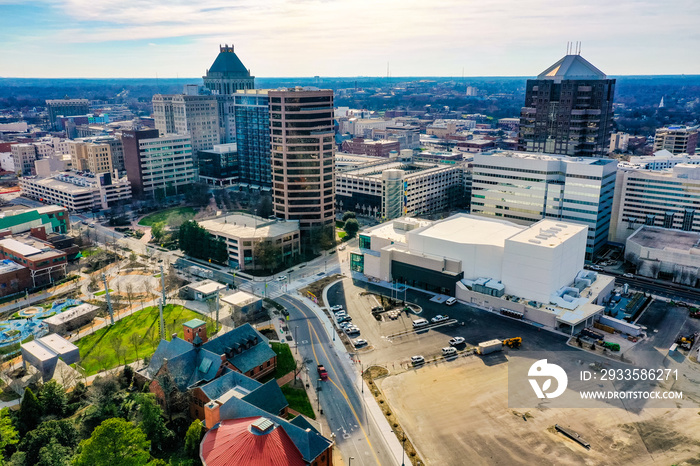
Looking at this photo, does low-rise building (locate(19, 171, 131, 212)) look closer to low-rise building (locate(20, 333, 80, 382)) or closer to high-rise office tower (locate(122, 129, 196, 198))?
high-rise office tower (locate(122, 129, 196, 198))

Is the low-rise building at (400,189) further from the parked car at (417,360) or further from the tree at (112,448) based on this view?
the tree at (112,448)

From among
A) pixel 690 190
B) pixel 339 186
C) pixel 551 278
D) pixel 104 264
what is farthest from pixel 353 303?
pixel 690 190

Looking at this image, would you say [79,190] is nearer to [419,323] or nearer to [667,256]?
[419,323]

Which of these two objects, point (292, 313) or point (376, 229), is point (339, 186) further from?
point (292, 313)

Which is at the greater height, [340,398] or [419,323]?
[419,323]

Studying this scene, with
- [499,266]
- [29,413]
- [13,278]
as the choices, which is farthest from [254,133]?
[29,413]

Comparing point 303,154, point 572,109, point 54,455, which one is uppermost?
point 572,109
